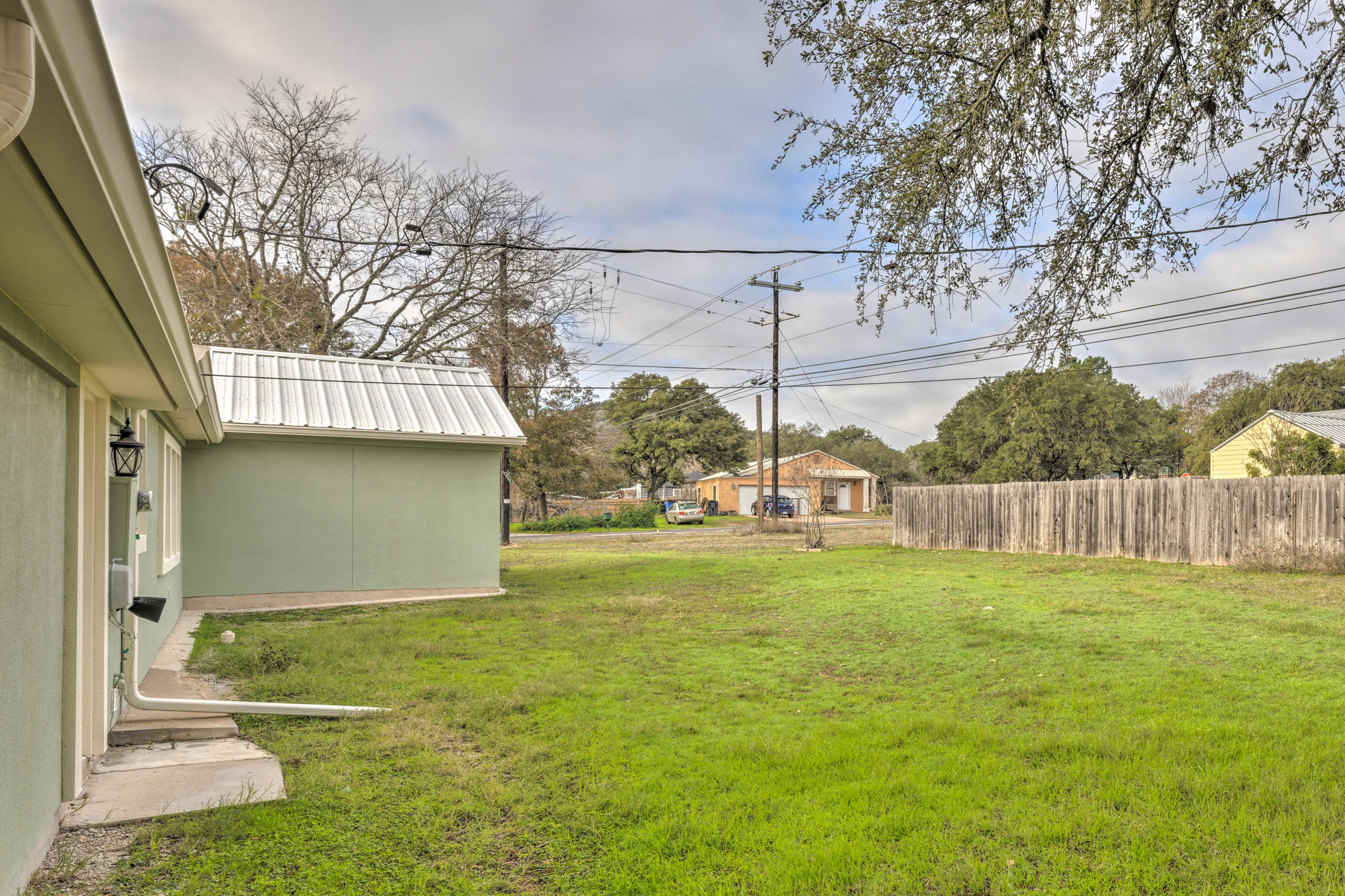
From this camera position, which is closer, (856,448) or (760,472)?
(760,472)

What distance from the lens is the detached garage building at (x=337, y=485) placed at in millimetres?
10203

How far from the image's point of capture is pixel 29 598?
2994 mm

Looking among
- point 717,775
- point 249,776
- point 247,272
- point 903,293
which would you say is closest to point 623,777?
point 717,775

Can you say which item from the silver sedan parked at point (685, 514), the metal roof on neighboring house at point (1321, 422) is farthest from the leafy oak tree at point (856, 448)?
the metal roof on neighboring house at point (1321, 422)

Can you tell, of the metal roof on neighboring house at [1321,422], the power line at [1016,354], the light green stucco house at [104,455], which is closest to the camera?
the light green stucco house at [104,455]

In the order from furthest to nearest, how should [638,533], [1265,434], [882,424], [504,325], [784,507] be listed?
[882,424] < [784,507] < [638,533] < [1265,434] < [504,325]

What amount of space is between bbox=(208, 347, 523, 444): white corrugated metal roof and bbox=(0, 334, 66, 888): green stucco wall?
7137 mm

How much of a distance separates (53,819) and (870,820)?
3.61 metres

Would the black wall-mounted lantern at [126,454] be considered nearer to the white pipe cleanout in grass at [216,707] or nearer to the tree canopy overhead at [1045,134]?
the white pipe cleanout in grass at [216,707]

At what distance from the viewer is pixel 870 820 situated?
337 centimetres

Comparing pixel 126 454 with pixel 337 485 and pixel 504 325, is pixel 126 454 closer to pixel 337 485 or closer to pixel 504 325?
pixel 337 485

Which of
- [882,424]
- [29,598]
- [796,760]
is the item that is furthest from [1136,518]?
[882,424]

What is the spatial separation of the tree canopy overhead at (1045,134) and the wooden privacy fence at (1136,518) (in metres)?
9.82

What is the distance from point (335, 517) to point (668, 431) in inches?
1416
